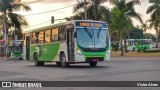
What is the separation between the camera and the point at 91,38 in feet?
79.4

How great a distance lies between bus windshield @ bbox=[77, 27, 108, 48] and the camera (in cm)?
2409

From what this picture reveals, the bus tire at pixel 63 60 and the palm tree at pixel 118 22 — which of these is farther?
the palm tree at pixel 118 22

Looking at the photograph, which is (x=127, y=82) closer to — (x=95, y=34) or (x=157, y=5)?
(x=95, y=34)

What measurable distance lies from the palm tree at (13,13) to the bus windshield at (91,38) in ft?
107

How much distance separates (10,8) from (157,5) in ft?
71.7

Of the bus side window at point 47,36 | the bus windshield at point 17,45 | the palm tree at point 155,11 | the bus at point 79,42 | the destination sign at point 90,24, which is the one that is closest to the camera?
the bus at point 79,42

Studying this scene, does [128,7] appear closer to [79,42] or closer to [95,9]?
[95,9]

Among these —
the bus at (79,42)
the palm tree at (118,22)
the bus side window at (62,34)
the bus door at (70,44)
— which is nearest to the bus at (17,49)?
the palm tree at (118,22)

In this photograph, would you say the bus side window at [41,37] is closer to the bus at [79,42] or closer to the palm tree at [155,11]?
the bus at [79,42]

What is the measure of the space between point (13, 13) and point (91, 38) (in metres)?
33.7

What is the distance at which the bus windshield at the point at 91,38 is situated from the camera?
24.1 m

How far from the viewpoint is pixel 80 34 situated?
949 inches

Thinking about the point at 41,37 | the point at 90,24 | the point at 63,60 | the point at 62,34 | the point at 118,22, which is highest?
the point at 118,22

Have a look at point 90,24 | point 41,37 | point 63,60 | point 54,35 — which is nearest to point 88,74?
point 90,24
